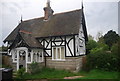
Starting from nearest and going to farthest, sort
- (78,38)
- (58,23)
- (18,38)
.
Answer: (18,38) < (78,38) < (58,23)

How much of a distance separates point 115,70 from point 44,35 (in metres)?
9.45

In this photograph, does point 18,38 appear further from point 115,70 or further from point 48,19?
point 115,70

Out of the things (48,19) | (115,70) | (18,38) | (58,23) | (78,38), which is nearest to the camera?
(115,70)

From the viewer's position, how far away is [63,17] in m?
18.0

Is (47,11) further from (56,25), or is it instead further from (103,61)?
(103,61)

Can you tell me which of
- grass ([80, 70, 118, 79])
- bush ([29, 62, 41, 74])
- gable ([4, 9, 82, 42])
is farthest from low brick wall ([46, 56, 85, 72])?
gable ([4, 9, 82, 42])

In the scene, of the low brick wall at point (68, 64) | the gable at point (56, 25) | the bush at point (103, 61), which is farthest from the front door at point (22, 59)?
the bush at point (103, 61)

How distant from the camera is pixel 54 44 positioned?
51.3 feet

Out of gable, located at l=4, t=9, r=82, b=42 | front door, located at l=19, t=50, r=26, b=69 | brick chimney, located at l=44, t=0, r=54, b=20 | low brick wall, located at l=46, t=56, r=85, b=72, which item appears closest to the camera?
low brick wall, located at l=46, t=56, r=85, b=72

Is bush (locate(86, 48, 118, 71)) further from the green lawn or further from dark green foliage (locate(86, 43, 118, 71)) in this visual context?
the green lawn

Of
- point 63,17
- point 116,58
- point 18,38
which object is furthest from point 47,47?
point 116,58

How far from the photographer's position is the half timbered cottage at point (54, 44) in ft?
47.2

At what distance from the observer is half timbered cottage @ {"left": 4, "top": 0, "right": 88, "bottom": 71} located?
567 inches

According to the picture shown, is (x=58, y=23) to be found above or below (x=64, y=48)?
above
